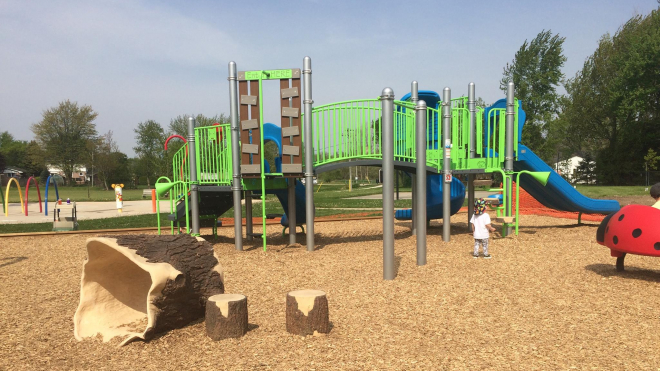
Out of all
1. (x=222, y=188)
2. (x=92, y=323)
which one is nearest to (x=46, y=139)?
(x=222, y=188)

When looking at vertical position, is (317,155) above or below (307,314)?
above

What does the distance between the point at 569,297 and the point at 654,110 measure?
4281 cm

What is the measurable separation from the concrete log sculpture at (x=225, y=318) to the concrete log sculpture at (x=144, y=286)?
382 mm

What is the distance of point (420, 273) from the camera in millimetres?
6402

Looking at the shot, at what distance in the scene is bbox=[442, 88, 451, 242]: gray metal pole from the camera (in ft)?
30.4

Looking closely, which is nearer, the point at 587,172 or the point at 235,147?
the point at 235,147

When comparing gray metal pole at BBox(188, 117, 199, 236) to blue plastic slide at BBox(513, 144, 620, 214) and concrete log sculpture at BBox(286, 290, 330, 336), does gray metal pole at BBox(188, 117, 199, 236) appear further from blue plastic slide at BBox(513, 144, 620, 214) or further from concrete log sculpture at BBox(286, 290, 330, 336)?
blue plastic slide at BBox(513, 144, 620, 214)

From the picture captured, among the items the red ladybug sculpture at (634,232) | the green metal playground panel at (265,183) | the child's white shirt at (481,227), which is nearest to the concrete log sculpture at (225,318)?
the child's white shirt at (481,227)

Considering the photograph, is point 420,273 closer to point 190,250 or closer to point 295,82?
point 190,250

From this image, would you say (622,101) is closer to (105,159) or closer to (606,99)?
(606,99)

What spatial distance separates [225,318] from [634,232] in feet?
16.9

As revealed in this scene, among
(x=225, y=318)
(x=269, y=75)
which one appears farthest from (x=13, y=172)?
(x=225, y=318)

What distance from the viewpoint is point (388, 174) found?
19.4 feet

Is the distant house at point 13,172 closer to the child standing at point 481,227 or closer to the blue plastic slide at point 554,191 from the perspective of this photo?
the blue plastic slide at point 554,191
